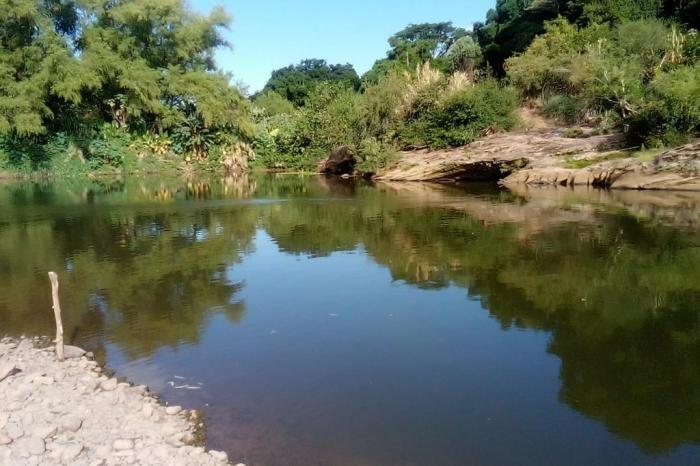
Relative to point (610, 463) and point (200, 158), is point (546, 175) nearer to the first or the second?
point (610, 463)

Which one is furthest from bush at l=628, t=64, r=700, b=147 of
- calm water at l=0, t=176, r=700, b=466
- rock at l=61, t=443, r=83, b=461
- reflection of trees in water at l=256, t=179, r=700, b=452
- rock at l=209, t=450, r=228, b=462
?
rock at l=61, t=443, r=83, b=461

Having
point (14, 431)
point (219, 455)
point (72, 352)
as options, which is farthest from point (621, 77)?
point (14, 431)

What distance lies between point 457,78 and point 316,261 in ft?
70.4

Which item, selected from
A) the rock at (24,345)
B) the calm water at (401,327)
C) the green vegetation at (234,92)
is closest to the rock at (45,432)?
the calm water at (401,327)

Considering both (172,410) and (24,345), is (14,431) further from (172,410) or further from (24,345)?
(24,345)

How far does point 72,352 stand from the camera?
6.16 metres

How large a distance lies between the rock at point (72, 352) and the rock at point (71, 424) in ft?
5.70

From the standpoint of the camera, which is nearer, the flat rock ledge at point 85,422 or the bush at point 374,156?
the flat rock ledge at point 85,422

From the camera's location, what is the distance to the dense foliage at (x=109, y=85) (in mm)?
31219

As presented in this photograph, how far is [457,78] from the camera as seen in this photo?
29.8m

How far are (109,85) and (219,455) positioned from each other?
35.9 m

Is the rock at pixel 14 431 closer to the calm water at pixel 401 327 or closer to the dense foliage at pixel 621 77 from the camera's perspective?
the calm water at pixel 401 327

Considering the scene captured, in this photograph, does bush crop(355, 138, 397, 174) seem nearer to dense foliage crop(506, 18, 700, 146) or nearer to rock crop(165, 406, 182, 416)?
dense foliage crop(506, 18, 700, 146)

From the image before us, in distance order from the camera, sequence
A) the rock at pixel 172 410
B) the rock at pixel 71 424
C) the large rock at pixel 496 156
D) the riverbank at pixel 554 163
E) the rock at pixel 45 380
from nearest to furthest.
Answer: the rock at pixel 71 424 < the rock at pixel 172 410 < the rock at pixel 45 380 < the riverbank at pixel 554 163 < the large rock at pixel 496 156
